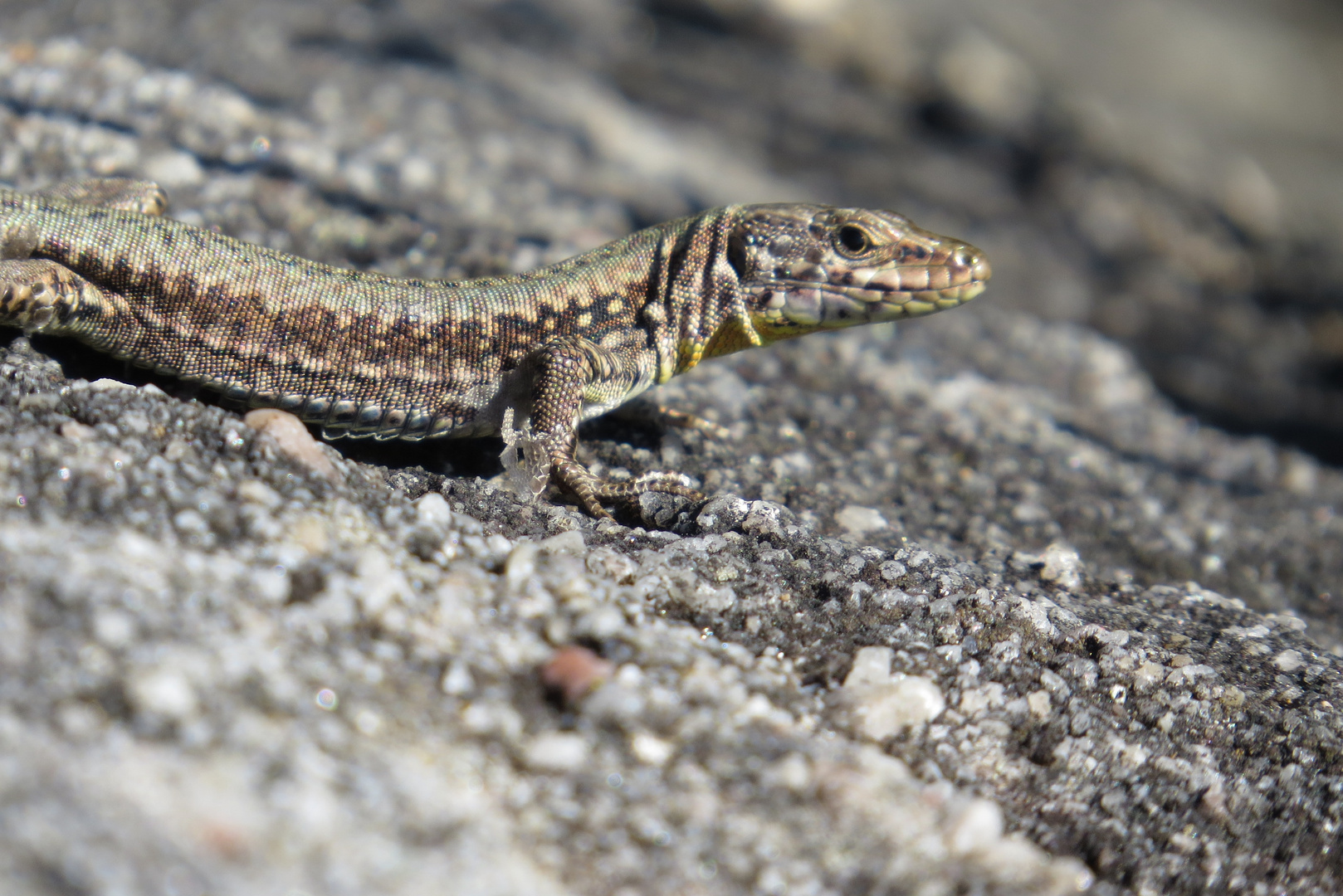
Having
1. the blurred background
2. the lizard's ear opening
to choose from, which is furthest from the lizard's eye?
the blurred background

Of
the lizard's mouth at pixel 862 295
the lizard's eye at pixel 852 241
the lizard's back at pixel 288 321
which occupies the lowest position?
the lizard's back at pixel 288 321

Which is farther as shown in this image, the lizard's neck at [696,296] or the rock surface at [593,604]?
the lizard's neck at [696,296]

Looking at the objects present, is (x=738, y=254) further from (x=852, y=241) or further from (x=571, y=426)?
(x=571, y=426)

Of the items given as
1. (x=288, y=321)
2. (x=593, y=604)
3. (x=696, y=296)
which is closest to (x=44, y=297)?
(x=288, y=321)

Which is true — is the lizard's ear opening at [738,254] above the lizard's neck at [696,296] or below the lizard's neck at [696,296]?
above

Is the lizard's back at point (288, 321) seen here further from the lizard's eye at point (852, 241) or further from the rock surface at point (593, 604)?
the lizard's eye at point (852, 241)

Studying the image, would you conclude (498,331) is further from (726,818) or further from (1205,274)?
(1205,274)

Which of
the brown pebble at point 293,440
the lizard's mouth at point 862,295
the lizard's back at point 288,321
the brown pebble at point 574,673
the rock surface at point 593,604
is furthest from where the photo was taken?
the lizard's mouth at point 862,295

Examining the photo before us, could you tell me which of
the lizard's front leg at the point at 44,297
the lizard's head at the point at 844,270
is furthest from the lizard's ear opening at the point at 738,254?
the lizard's front leg at the point at 44,297
